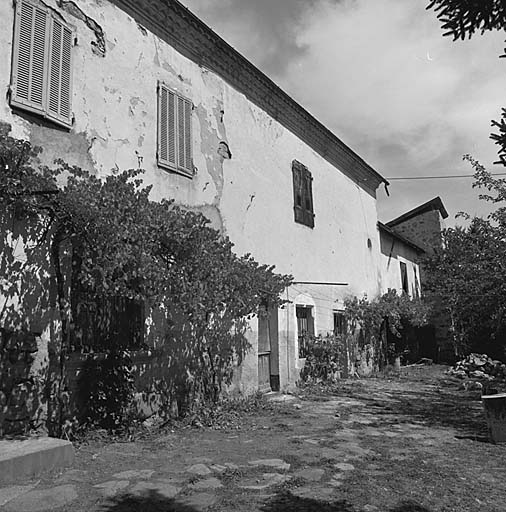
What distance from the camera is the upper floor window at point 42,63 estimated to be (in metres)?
6.23

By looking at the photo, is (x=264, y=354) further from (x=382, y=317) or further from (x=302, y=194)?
(x=382, y=317)

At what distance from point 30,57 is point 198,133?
3.33 metres

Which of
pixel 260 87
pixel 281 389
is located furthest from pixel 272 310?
pixel 260 87

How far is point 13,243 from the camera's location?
5.80m

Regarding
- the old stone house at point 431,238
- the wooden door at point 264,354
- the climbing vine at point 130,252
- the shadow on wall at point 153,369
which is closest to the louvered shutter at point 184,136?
the climbing vine at point 130,252

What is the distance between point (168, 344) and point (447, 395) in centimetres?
708

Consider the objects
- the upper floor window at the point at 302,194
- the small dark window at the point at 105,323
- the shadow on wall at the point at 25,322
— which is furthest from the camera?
the upper floor window at the point at 302,194

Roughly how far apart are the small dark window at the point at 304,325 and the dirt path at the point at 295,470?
3.54 meters

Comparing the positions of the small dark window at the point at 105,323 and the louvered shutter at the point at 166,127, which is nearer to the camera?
the small dark window at the point at 105,323

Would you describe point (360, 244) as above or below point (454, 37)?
above

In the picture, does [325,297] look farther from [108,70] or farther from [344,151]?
[108,70]

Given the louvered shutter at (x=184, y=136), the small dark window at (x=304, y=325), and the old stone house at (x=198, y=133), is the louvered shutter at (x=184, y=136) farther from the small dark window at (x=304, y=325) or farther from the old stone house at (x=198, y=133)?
the small dark window at (x=304, y=325)

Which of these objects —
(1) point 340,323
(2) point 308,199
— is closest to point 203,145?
(2) point 308,199

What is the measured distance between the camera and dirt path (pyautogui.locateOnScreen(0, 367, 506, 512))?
165 inches
